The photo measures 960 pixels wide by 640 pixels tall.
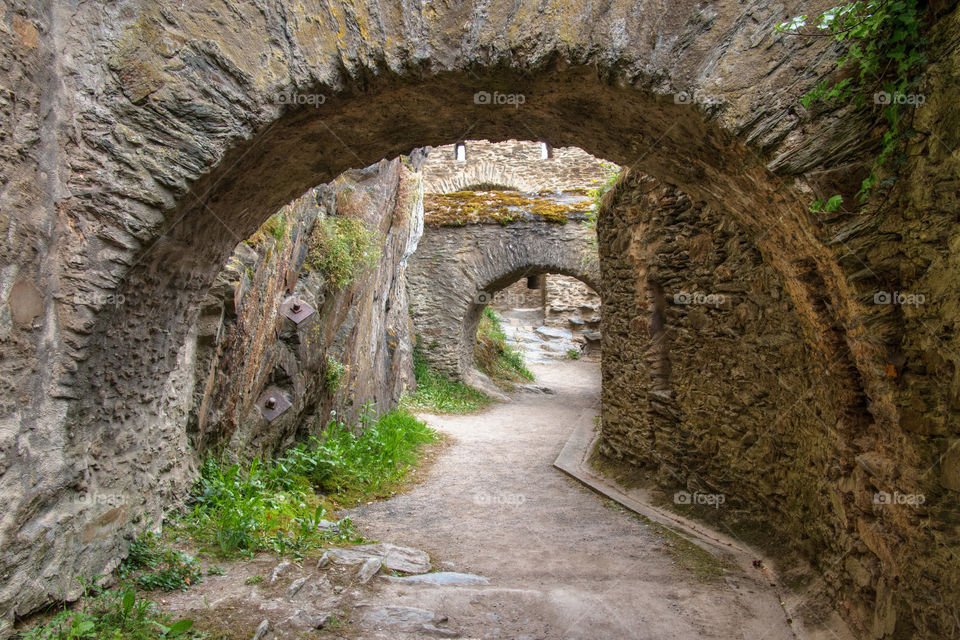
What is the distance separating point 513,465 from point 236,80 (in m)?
5.23

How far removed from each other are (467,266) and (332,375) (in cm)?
599

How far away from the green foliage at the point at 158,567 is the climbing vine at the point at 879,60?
306 cm

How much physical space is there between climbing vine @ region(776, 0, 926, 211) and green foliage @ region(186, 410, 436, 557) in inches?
126

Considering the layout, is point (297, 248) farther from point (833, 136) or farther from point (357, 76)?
point (833, 136)

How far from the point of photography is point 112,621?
90.3 inches

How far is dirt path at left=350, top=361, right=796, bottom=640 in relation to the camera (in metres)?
2.84

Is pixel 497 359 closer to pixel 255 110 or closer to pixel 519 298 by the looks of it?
pixel 519 298

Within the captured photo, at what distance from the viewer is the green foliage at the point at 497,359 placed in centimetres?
1348

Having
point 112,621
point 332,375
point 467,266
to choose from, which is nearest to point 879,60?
point 112,621

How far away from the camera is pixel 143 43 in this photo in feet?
6.80

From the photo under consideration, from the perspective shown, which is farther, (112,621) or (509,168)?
(509,168)

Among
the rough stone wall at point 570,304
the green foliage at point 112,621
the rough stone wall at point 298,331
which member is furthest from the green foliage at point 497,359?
the green foliage at point 112,621

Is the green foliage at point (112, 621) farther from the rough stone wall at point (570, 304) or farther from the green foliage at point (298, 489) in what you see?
the rough stone wall at point (570, 304)

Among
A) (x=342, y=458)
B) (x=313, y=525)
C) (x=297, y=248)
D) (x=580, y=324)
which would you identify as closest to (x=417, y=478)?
(x=342, y=458)
